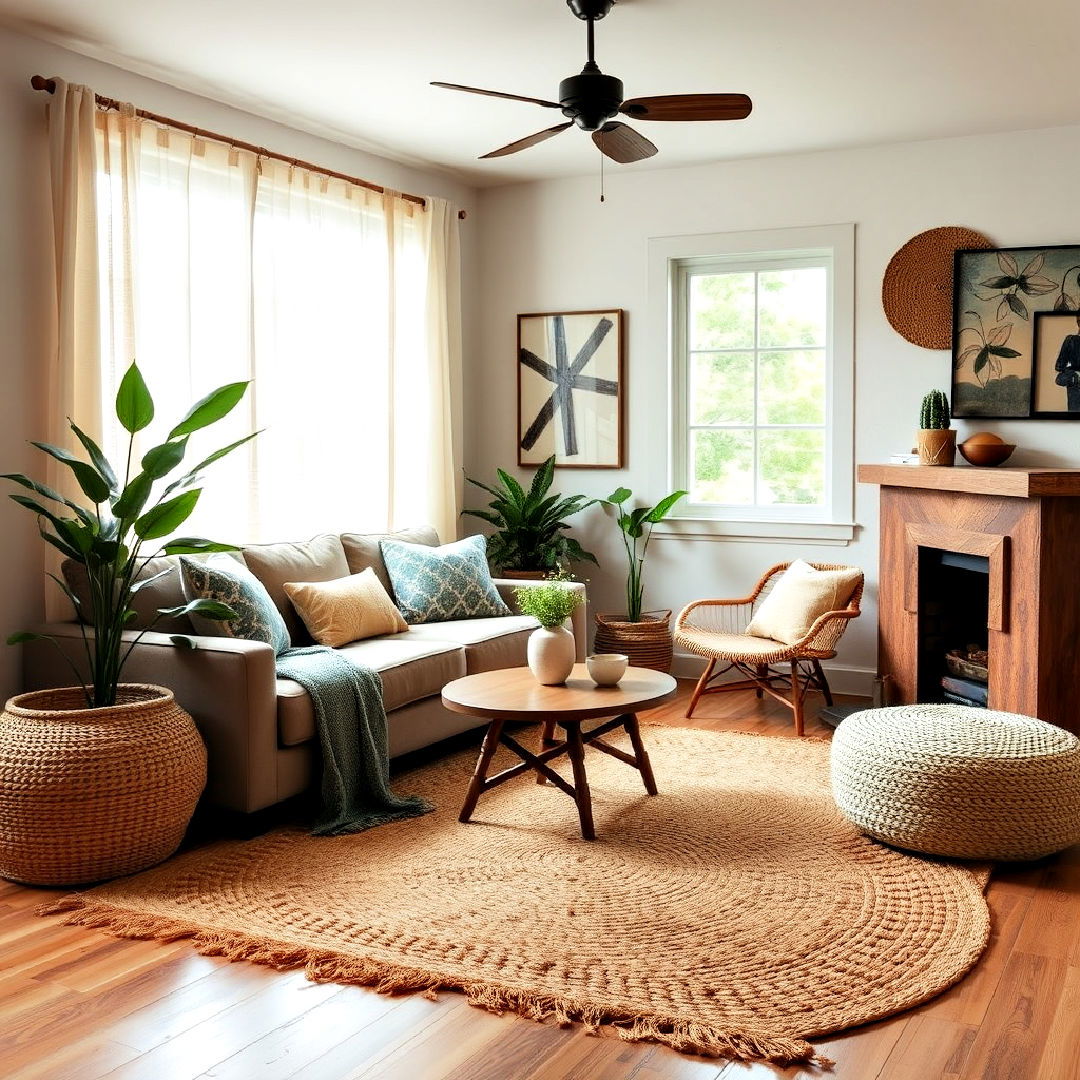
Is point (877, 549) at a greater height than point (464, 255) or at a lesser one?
lesser

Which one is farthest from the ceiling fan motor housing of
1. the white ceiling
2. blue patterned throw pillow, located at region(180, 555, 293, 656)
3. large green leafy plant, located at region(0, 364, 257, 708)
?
blue patterned throw pillow, located at region(180, 555, 293, 656)

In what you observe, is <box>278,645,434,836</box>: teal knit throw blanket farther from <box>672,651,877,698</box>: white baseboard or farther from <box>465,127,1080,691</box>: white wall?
<box>465,127,1080,691</box>: white wall

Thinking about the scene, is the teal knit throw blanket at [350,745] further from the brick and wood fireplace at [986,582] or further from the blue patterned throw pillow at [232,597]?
the brick and wood fireplace at [986,582]

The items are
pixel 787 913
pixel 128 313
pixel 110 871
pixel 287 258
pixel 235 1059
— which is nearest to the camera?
pixel 235 1059

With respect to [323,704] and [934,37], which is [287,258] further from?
[934,37]

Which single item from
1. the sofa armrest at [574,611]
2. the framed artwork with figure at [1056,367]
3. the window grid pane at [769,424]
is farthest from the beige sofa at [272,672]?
the framed artwork with figure at [1056,367]

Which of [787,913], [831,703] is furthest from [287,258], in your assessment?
[787,913]

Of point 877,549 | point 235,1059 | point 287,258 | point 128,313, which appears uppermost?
point 287,258

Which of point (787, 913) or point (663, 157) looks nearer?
point (787, 913)

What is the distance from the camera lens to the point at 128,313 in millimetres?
4121

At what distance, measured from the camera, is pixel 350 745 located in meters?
3.79

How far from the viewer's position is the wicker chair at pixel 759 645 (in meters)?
4.87

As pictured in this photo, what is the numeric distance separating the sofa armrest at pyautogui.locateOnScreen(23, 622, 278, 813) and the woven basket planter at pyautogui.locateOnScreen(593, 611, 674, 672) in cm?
236

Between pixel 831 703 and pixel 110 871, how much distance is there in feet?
10.4
